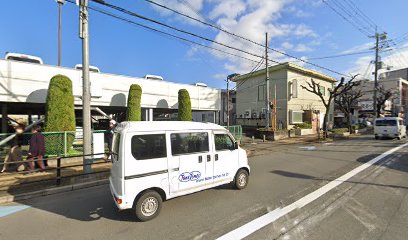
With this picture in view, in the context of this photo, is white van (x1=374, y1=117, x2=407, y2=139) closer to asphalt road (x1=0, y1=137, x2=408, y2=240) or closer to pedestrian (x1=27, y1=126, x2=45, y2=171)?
asphalt road (x1=0, y1=137, x2=408, y2=240)

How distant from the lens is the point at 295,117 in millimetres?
26312

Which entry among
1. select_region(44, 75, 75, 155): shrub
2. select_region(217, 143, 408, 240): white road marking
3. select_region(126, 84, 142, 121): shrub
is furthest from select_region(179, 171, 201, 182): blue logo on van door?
select_region(126, 84, 142, 121): shrub

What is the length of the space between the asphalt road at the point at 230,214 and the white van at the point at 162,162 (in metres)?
0.45

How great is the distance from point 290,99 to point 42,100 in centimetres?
2365

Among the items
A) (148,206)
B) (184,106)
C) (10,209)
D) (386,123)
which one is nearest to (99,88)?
(184,106)

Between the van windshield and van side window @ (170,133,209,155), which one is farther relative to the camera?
the van windshield

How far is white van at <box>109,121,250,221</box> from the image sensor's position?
4410 mm

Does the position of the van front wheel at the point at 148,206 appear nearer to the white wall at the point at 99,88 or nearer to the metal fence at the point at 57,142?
the metal fence at the point at 57,142

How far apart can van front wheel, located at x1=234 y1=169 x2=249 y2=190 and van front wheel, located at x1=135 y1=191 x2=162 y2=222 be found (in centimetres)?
238

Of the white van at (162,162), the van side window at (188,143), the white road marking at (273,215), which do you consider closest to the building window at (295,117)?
the white road marking at (273,215)

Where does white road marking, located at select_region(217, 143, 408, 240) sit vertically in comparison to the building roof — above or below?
below

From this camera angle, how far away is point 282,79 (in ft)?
86.1

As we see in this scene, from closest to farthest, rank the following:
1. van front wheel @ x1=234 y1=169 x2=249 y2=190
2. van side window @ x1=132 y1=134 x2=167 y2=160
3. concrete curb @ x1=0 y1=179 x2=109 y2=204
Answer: van side window @ x1=132 y1=134 x2=167 y2=160, concrete curb @ x1=0 y1=179 x2=109 y2=204, van front wheel @ x1=234 y1=169 x2=249 y2=190

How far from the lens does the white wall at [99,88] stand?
10750 mm
